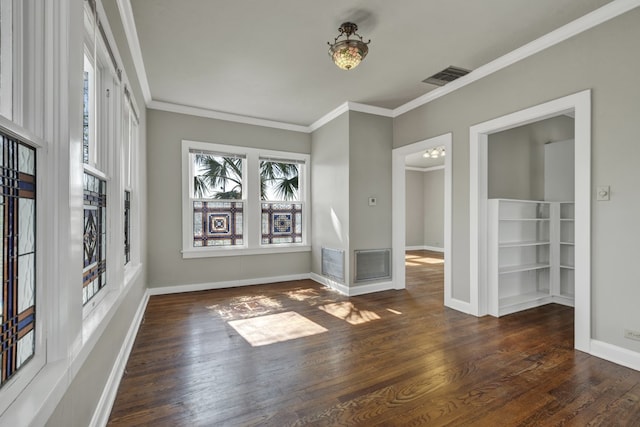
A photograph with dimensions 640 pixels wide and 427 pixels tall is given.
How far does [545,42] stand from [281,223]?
4309mm

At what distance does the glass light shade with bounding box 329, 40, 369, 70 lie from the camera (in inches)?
106

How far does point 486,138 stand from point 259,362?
344 centimetres

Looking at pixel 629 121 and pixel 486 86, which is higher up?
pixel 486 86

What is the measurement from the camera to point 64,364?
118 centimetres

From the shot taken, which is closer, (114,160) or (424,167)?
(114,160)

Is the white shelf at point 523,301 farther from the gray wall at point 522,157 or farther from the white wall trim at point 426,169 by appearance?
the white wall trim at point 426,169

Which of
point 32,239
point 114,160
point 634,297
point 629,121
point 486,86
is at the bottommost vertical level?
point 634,297

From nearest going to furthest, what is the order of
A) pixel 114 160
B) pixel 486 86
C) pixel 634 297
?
pixel 114 160 < pixel 634 297 < pixel 486 86

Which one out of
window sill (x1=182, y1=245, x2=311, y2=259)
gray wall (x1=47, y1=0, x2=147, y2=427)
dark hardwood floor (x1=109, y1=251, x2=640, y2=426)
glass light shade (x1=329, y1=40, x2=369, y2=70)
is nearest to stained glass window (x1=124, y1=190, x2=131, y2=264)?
gray wall (x1=47, y1=0, x2=147, y2=427)

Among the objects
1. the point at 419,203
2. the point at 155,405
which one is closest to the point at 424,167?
the point at 419,203

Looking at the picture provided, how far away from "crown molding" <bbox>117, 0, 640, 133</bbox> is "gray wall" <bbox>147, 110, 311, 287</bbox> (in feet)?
0.42

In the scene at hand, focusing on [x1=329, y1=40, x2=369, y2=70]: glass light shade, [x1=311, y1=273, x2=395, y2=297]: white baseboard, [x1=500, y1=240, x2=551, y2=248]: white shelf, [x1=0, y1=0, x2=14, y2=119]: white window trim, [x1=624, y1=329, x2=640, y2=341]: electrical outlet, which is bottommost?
[x1=311, y1=273, x2=395, y2=297]: white baseboard

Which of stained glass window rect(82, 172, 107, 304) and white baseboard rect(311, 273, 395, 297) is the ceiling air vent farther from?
stained glass window rect(82, 172, 107, 304)

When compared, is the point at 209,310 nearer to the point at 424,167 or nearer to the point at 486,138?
the point at 486,138
